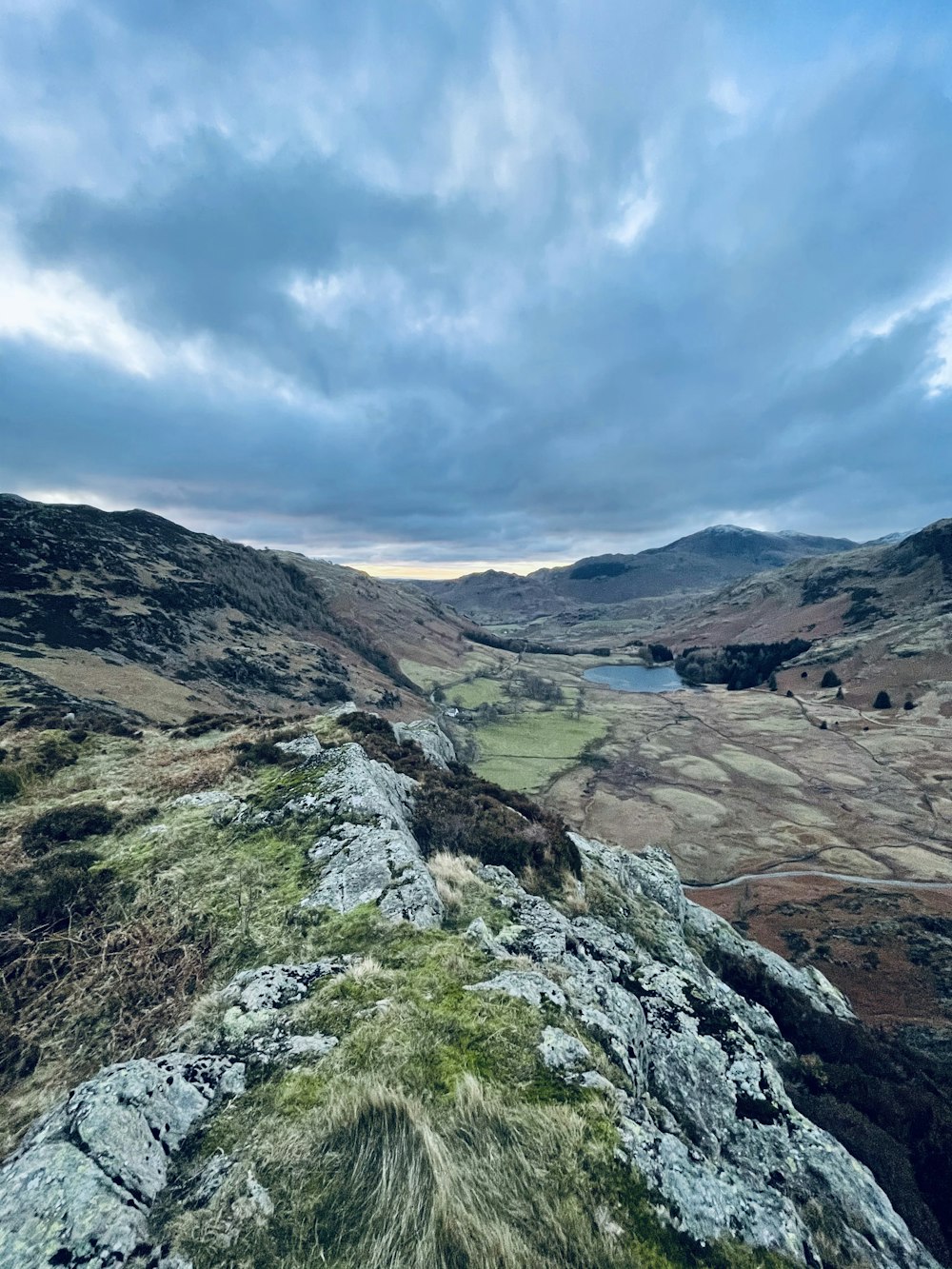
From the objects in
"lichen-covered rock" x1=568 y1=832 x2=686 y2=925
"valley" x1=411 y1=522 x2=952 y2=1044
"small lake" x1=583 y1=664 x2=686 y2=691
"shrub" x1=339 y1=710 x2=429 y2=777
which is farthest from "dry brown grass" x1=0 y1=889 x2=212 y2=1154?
"small lake" x1=583 y1=664 x2=686 y2=691

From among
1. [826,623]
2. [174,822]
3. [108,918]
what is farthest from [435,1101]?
[826,623]

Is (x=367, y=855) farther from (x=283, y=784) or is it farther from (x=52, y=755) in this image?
(x=52, y=755)

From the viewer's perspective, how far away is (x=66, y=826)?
51.4 feet

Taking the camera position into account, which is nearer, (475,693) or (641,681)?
(475,693)

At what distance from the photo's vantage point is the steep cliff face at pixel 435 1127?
5812 millimetres

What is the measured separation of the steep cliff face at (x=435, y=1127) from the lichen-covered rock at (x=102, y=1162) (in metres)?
0.02

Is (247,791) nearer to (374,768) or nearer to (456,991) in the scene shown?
(374,768)

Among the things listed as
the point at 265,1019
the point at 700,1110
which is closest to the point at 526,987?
the point at 700,1110

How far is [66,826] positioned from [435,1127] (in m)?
14.7

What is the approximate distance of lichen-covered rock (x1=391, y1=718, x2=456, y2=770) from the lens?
3197cm

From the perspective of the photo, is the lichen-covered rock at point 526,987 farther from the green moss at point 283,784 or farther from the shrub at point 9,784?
the shrub at point 9,784

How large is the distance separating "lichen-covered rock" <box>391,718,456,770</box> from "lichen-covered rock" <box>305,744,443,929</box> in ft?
38.0

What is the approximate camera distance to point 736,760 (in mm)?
88312

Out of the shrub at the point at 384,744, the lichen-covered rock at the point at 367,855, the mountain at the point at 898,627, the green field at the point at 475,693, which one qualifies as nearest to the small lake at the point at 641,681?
the mountain at the point at 898,627
